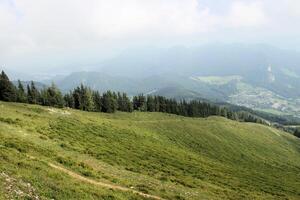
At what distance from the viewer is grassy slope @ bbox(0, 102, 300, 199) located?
94.8ft

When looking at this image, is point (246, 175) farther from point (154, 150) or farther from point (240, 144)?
point (240, 144)

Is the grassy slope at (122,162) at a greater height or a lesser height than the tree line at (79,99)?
lesser

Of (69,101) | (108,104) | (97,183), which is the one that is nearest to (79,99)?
(69,101)

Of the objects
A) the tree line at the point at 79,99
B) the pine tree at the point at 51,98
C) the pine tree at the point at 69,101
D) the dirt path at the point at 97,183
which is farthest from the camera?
the pine tree at the point at 69,101

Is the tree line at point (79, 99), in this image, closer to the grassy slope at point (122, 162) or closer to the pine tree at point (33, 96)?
the pine tree at point (33, 96)

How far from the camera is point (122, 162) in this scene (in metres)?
46.4

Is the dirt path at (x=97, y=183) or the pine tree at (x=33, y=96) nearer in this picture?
the dirt path at (x=97, y=183)

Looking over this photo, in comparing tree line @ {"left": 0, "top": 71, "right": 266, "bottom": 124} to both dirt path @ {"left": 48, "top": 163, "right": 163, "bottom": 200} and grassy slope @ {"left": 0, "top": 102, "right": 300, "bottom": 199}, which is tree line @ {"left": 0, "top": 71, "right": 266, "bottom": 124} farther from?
dirt path @ {"left": 48, "top": 163, "right": 163, "bottom": 200}

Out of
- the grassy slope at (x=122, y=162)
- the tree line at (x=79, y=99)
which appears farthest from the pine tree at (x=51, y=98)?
the grassy slope at (x=122, y=162)

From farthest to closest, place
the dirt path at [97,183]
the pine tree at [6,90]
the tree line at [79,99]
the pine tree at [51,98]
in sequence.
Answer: the pine tree at [51,98]
the tree line at [79,99]
the pine tree at [6,90]
the dirt path at [97,183]

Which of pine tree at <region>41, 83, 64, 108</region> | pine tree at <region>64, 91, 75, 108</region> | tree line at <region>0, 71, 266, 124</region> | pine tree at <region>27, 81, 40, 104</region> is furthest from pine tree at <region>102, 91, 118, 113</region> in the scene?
pine tree at <region>27, 81, 40, 104</region>

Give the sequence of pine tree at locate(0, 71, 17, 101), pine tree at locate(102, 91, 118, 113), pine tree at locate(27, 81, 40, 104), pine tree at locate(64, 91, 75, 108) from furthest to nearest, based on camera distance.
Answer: pine tree at locate(102, 91, 118, 113), pine tree at locate(64, 91, 75, 108), pine tree at locate(27, 81, 40, 104), pine tree at locate(0, 71, 17, 101)

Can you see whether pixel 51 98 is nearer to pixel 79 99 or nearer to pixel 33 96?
pixel 33 96

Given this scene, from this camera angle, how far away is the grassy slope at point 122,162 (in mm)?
28891
